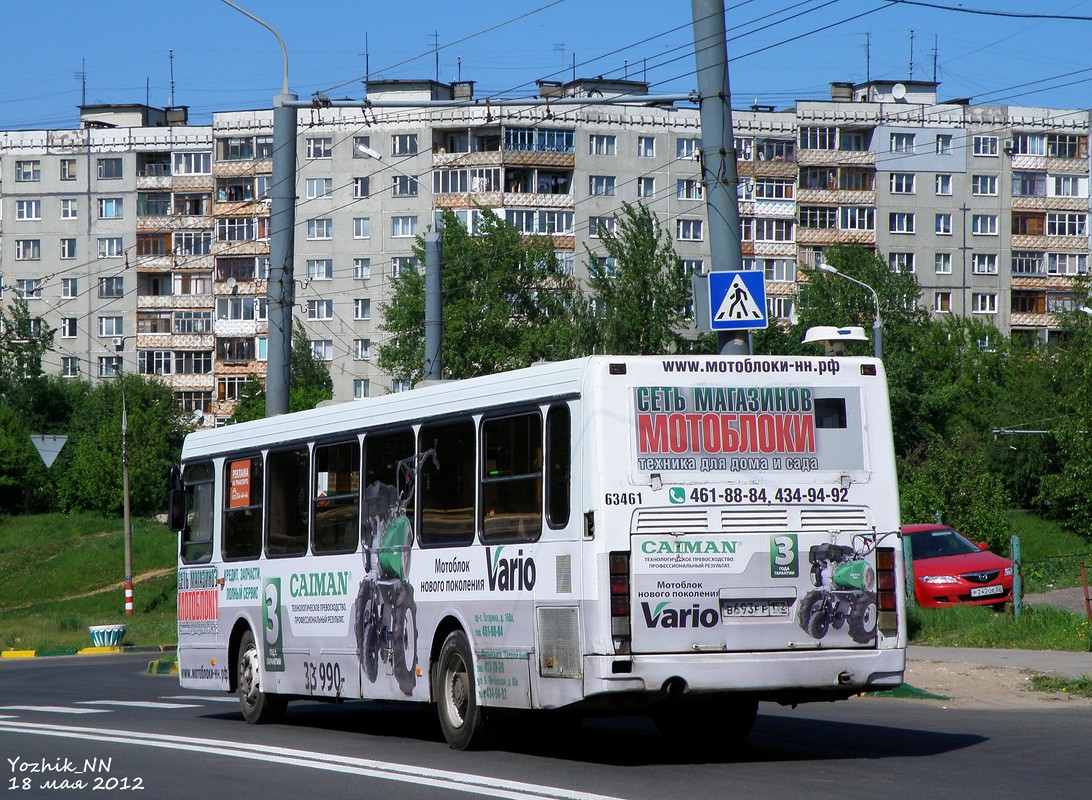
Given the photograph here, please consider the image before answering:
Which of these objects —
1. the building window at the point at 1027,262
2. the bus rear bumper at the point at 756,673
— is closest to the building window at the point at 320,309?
the building window at the point at 1027,262

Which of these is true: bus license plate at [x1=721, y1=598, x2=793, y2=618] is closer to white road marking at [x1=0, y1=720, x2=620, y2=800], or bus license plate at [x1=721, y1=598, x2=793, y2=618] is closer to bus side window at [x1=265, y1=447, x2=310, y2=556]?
white road marking at [x1=0, y1=720, x2=620, y2=800]

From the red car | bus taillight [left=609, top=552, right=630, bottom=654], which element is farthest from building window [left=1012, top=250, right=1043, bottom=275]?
bus taillight [left=609, top=552, right=630, bottom=654]

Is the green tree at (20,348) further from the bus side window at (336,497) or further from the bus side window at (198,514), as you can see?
the bus side window at (336,497)

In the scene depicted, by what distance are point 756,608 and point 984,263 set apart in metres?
92.1

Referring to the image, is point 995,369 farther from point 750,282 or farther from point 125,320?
point 750,282

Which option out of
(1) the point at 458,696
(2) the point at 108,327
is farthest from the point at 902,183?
(1) the point at 458,696

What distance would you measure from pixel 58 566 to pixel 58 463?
2640 centimetres

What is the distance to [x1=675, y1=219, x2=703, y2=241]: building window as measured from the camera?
92438 mm

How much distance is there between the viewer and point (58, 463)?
98.6 m

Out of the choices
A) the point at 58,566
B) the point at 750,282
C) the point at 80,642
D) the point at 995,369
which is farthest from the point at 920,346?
the point at 750,282

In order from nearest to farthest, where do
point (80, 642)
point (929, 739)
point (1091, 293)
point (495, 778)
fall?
point (495, 778)
point (929, 739)
point (80, 642)
point (1091, 293)

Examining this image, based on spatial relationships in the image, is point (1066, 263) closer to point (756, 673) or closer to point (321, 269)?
point (321, 269)

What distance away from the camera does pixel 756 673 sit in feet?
36.8

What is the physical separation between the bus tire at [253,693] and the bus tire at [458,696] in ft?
12.8
